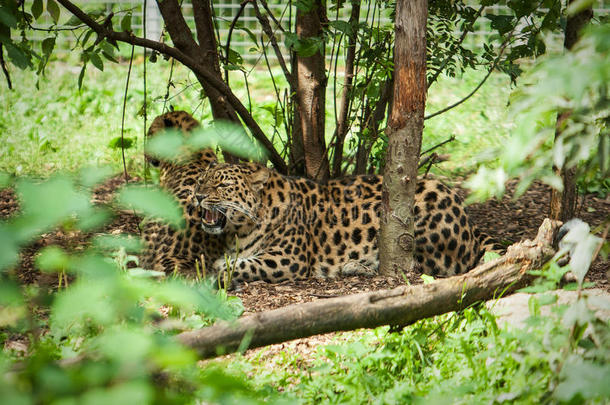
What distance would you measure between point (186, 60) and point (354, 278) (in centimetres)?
223

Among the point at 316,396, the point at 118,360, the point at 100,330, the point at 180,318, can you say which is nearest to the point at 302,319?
the point at 316,396

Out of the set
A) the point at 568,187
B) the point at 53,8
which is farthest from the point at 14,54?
the point at 568,187

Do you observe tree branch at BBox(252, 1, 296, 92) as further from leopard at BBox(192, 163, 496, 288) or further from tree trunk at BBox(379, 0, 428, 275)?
tree trunk at BBox(379, 0, 428, 275)

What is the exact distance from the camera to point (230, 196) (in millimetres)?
5711

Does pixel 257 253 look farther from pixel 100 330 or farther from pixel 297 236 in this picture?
pixel 100 330

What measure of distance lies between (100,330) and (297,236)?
312 centimetres

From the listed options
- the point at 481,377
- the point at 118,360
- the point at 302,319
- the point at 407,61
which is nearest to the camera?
the point at 118,360

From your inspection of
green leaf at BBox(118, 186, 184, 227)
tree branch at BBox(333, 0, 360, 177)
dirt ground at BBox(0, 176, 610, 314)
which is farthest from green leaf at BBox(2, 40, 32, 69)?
tree branch at BBox(333, 0, 360, 177)

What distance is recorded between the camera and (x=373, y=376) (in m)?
3.52

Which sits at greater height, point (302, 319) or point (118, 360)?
point (118, 360)

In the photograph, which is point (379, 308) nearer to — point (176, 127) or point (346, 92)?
point (346, 92)

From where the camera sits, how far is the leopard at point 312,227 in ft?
19.0

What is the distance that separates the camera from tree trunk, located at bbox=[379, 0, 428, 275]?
4742 mm

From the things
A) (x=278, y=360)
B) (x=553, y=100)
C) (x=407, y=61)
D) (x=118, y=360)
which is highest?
(x=407, y=61)
